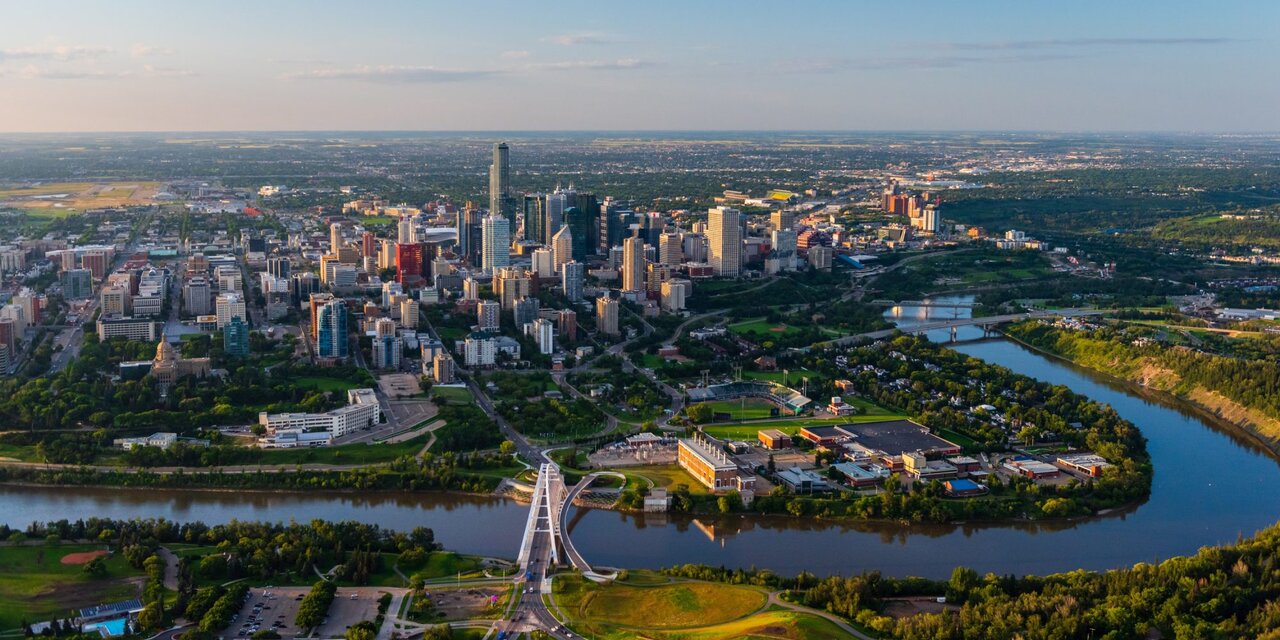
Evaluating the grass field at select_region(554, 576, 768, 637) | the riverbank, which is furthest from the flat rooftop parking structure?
the grass field at select_region(554, 576, 768, 637)

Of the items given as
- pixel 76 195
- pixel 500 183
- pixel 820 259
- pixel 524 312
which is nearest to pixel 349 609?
pixel 524 312

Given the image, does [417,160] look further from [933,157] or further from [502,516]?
[502,516]

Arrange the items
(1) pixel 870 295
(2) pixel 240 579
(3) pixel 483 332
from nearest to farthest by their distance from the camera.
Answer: (2) pixel 240 579
(3) pixel 483 332
(1) pixel 870 295

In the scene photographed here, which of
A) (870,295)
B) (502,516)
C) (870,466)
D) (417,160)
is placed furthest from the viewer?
(417,160)

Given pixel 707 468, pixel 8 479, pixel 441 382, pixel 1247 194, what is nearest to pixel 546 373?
pixel 441 382

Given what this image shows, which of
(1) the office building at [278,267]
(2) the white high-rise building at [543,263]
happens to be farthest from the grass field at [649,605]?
(2) the white high-rise building at [543,263]

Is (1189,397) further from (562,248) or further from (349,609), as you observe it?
(562,248)

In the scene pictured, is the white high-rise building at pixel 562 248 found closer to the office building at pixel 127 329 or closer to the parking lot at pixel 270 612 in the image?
the office building at pixel 127 329
